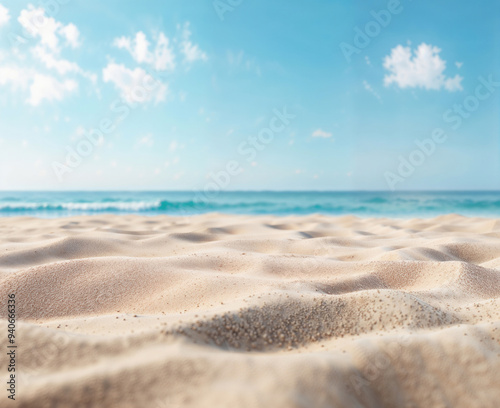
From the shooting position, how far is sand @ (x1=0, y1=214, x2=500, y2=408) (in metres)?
0.95

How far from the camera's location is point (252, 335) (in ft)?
4.16

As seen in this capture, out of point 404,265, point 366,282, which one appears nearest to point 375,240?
point 404,265

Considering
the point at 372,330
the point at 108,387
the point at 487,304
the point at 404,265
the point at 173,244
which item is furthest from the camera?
the point at 173,244

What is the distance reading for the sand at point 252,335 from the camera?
95 centimetres

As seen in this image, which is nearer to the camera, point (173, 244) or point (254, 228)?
point (173, 244)

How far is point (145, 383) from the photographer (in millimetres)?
956

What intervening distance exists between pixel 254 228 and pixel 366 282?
2996mm

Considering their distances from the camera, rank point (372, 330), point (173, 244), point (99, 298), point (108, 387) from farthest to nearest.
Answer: point (173, 244), point (99, 298), point (372, 330), point (108, 387)

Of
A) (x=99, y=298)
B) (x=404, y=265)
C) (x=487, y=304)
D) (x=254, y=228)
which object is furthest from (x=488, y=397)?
(x=254, y=228)

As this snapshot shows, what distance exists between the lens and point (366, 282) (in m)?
2.16

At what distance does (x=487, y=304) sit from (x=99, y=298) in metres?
1.90

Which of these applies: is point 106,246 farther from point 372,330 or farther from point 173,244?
point 372,330

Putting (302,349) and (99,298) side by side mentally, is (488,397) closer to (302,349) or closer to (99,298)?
(302,349)

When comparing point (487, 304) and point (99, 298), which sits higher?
point (487, 304)
